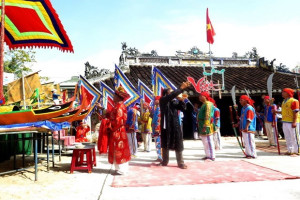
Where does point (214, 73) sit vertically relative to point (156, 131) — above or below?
above

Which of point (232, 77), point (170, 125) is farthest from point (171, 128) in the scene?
point (232, 77)

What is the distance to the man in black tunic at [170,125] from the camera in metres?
5.50

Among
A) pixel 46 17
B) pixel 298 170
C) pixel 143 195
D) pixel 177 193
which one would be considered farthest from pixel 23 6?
pixel 298 170

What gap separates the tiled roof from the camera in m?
13.0

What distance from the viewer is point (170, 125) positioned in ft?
18.5

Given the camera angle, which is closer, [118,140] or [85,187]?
[85,187]

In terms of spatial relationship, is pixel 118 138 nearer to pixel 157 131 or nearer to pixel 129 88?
pixel 157 131

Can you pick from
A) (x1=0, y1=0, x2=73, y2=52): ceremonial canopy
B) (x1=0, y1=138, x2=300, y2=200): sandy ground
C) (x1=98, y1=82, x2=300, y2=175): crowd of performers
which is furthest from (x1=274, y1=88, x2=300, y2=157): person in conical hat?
(x1=0, y1=0, x2=73, y2=52): ceremonial canopy

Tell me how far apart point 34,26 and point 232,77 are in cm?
1274

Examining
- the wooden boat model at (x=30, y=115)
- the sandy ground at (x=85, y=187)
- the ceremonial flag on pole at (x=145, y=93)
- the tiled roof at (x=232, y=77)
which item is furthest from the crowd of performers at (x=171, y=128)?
the tiled roof at (x=232, y=77)

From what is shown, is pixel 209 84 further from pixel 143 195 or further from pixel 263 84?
pixel 143 195

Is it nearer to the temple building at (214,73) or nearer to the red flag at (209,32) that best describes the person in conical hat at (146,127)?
the temple building at (214,73)

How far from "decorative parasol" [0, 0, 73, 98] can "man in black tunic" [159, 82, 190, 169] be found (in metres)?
2.52

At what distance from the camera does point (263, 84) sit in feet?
44.6
